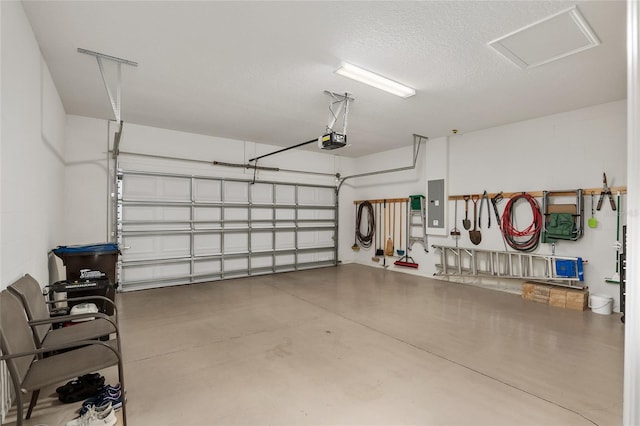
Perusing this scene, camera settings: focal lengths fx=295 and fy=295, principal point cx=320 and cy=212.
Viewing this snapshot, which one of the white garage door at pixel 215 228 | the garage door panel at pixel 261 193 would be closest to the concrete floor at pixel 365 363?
the white garage door at pixel 215 228

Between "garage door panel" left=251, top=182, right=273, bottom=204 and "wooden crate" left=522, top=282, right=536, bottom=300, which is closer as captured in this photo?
"wooden crate" left=522, top=282, right=536, bottom=300

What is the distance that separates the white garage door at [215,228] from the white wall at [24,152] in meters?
1.72

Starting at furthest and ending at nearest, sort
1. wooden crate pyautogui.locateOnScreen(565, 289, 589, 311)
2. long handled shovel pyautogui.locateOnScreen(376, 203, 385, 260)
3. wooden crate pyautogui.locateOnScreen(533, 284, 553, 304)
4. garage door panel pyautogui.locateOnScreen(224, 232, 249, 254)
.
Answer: long handled shovel pyautogui.locateOnScreen(376, 203, 385, 260) < garage door panel pyautogui.locateOnScreen(224, 232, 249, 254) < wooden crate pyautogui.locateOnScreen(533, 284, 553, 304) < wooden crate pyautogui.locateOnScreen(565, 289, 589, 311)

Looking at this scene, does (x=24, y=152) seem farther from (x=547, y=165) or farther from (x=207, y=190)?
(x=547, y=165)

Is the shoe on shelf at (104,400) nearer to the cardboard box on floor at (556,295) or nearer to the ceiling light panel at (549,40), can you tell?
the ceiling light panel at (549,40)

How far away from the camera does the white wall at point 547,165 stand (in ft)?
14.4

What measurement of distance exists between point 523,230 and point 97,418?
6.18 metres

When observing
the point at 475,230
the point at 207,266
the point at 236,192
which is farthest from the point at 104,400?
the point at 475,230

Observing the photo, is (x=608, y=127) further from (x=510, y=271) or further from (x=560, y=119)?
(x=510, y=271)

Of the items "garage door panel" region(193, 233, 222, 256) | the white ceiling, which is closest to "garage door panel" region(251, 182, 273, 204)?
"garage door panel" region(193, 233, 222, 256)

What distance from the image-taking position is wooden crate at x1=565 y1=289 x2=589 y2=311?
437 cm

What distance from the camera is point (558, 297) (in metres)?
4.58

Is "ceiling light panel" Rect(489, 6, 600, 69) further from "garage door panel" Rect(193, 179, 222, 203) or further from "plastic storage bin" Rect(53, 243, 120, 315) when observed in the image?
"garage door panel" Rect(193, 179, 222, 203)

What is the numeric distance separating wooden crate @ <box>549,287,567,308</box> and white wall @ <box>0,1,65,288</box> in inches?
Answer: 253
